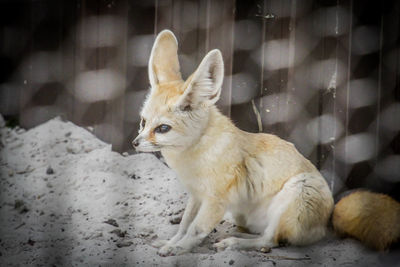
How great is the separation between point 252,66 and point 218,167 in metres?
0.49

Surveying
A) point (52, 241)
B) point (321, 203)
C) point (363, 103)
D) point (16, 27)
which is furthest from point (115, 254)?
point (363, 103)

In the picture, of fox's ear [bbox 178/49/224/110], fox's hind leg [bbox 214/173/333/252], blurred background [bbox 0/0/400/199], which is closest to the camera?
fox's ear [bbox 178/49/224/110]

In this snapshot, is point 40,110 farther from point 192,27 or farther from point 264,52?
point 264,52

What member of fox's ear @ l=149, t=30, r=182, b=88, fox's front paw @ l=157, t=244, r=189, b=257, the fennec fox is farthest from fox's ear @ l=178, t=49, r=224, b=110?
fox's front paw @ l=157, t=244, r=189, b=257

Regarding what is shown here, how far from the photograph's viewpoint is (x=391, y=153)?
93.9 inches

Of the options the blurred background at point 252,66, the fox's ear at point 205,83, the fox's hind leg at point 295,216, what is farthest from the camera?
the blurred background at point 252,66

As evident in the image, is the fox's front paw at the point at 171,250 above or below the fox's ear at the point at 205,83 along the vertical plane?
below

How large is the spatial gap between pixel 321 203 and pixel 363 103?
562 millimetres

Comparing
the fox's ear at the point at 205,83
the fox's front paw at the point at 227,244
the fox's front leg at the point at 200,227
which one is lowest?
the fox's front paw at the point at 227,244

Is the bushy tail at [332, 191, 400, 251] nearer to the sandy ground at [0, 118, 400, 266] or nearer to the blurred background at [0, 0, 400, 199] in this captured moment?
the sandy ground at [0, 118, 400, 266]

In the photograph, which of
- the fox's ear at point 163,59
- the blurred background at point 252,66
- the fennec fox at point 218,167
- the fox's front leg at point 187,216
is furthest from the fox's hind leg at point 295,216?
the fox's ear at point 163,59

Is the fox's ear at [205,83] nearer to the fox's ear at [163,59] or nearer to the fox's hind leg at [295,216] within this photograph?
the fox's ear at [163,59]

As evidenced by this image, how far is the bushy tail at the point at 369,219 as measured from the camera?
1.93 m

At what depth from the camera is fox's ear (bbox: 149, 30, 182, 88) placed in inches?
78.7
